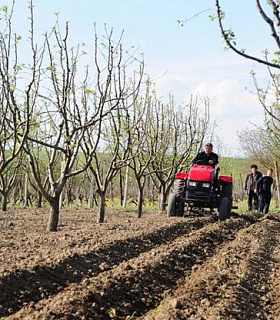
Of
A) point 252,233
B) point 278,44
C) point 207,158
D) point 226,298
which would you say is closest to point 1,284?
point 226,298

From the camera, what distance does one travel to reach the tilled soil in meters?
5.09

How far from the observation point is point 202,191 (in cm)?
1248

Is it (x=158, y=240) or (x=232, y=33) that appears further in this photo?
(x=158, y=240)

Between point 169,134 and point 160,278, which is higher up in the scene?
point 169,134

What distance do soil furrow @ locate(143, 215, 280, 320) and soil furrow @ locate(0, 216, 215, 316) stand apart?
1156 mm

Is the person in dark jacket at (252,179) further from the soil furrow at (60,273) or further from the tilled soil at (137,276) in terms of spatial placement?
the soil furrow at (60,273)

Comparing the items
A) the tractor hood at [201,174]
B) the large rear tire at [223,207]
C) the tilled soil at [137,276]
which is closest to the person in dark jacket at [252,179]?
the large rear tire at [223,207]

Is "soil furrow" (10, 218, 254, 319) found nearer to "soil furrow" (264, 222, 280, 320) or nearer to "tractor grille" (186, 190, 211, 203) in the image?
"soil furrow" (264, 222, 280, 320)

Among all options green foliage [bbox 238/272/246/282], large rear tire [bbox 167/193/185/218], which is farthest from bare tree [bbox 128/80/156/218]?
green foliage [bbox 238/272/246/282]

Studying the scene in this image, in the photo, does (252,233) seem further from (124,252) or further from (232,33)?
(232,33)

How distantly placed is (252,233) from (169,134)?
8.50 meters

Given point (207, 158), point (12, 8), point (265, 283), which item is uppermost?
point (12, 8)

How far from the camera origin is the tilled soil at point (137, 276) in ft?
16.7

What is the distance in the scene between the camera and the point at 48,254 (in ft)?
23.7
